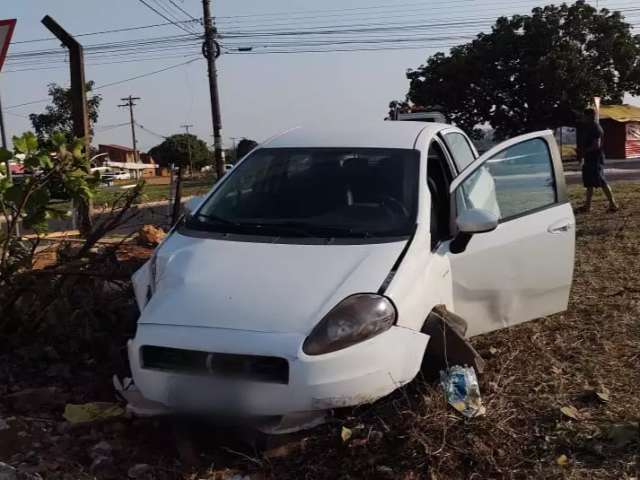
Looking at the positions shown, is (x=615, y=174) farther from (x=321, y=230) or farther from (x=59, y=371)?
(x=59, y=371)

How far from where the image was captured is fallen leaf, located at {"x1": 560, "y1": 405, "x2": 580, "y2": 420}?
3805 mm

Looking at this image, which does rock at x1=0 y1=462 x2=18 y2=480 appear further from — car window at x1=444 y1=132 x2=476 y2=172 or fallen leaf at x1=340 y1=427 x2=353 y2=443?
car window at x1=444 y1=132 x2=476 y2=172

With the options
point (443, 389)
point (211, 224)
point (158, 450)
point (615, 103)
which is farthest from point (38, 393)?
point (615, 103)

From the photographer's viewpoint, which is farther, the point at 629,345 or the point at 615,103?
the point at 615,103

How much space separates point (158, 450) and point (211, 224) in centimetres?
140

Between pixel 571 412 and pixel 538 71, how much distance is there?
35.3m

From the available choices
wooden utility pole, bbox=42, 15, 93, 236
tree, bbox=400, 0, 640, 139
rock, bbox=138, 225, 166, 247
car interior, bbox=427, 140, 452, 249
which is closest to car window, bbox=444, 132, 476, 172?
car interior, bbox=427, 140, 452, 249

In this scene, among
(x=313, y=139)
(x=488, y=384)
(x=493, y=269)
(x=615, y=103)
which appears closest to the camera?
(x=488, y=384)

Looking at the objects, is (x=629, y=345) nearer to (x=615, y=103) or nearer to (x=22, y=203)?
(x=22, y=203)

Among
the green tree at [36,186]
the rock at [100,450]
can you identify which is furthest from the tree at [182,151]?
the rock at [100,450]

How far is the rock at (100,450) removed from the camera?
11.6 ft

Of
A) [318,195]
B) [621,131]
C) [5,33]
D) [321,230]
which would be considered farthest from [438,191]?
[621,131]

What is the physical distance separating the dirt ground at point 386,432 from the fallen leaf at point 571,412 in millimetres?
12

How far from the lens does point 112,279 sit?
5.29m
